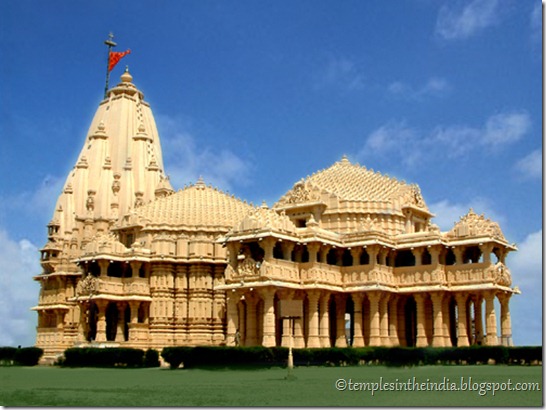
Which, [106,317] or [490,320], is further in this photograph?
[106,317]

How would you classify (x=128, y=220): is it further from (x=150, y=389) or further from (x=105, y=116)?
(x=150, y=389)

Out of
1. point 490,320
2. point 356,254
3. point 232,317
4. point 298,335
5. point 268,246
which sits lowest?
point 298,335

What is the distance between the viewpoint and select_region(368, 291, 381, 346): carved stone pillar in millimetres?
49812

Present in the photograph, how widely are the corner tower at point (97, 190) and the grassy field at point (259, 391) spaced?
37.8 meters

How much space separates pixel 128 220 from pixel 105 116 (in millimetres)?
25492

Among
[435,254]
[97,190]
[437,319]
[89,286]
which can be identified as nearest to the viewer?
[437,319]

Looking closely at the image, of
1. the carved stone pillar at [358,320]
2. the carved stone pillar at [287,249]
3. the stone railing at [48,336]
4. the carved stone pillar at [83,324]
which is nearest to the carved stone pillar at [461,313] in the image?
the carved stone pillar at [358,320]

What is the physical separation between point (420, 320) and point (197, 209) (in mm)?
23696

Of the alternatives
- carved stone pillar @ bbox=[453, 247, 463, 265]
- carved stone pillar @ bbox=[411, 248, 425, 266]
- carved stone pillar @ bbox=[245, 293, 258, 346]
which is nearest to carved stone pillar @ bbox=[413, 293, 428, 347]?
carved stone pillar @ bbox=[411, 248, 425, 266]

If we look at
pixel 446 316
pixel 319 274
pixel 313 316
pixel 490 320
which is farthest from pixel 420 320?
pixel 319 274

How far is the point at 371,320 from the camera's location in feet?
165

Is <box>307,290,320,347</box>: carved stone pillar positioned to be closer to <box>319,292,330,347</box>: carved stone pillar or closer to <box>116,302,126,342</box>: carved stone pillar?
<box>319,292,330,347</box>: carved stone pillar

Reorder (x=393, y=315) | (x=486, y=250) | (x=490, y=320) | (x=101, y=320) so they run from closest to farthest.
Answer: (x=490, y=320) < (x=486, y=250) < (x=393, y=315) < (x=101, y=320)

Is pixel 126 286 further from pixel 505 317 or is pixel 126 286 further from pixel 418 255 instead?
pixel 505 317
